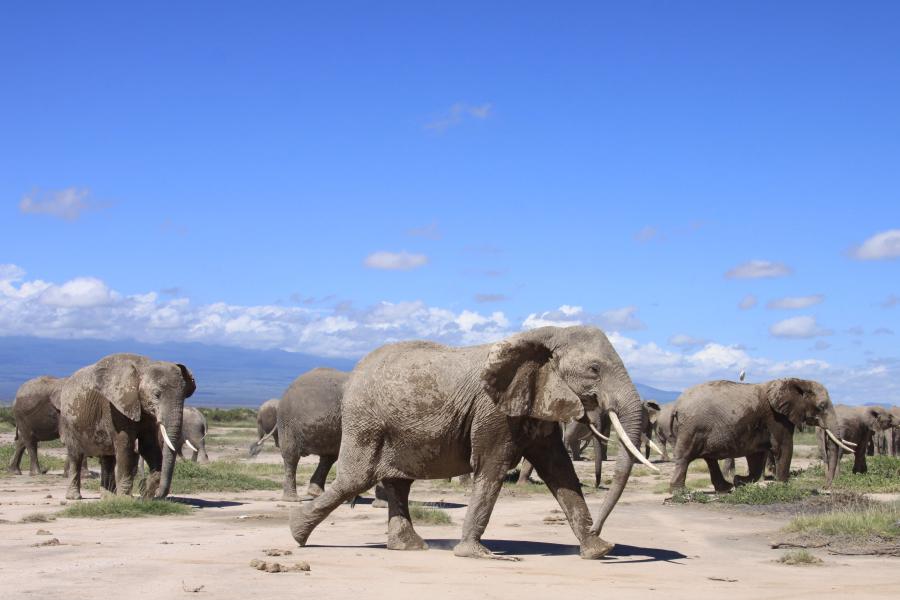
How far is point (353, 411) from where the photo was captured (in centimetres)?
1412

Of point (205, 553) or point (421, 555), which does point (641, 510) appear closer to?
point (421, 555)

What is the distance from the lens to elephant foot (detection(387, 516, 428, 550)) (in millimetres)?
13992

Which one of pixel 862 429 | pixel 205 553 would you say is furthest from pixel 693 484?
pixel 205 553

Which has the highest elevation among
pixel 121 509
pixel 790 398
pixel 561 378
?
pixel 790 398

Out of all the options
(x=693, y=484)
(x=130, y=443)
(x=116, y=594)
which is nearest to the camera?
(x=116, y=594)

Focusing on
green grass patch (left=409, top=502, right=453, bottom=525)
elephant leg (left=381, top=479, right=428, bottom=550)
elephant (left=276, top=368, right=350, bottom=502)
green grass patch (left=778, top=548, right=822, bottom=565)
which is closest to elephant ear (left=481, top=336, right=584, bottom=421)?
elephant leg (left=381, top=479, right=428, bottom=550)

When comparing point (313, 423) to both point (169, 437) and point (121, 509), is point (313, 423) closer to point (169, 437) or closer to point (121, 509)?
point (169, 437)

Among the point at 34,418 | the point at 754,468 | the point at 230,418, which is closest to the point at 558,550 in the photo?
the point at 754,468

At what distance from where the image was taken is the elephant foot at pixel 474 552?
518 inches

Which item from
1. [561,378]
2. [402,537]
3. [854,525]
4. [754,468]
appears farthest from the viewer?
[754,468]

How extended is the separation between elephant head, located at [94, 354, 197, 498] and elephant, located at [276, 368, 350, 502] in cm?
231

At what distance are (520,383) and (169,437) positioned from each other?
806cm

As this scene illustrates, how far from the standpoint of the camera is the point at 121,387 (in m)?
19.5

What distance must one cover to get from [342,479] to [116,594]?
418 cm
